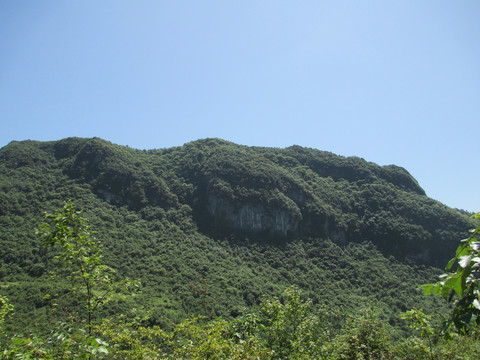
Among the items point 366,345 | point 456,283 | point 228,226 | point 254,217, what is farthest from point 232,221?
point 456,283

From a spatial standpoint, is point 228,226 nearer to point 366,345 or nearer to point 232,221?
point 232,221

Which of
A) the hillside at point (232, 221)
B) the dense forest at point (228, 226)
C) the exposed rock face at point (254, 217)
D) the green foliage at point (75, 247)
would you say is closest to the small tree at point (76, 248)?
the green foliage at point (75, 247)

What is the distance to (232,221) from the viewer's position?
383ft

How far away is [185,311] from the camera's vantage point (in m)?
55.4

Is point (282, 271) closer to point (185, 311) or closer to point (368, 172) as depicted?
point (185, 311)

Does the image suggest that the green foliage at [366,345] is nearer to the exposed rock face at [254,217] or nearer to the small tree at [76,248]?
the small tree at [76,248]

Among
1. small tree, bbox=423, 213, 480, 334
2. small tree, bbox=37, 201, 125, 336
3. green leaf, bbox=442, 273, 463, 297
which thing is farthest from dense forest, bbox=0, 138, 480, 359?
green leaf, bbox=442, 273, 463, 297

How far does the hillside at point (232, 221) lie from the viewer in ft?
250

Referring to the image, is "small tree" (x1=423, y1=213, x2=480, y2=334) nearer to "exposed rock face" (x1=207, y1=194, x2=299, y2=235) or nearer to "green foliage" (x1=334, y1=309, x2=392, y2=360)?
"green foliage" (x1=334, y1=309, x2=392, y2=360)

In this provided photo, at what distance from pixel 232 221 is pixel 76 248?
111431 mm

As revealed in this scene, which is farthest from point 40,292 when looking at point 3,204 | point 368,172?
point 368,172

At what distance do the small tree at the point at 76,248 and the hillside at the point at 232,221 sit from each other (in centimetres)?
5382

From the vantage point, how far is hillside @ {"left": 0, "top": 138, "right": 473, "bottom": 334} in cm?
7608

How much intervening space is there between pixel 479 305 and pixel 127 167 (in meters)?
134
